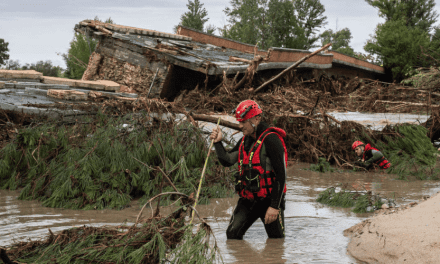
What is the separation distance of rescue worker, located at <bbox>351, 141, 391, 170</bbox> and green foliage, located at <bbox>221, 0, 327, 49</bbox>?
34.0 meters

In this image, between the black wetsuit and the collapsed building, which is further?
the collapsed building

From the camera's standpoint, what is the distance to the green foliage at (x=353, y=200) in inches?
262

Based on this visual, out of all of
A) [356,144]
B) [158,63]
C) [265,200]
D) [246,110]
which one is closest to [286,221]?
[265,200]

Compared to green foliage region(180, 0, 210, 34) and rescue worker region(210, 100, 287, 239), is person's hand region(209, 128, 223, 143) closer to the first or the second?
rescue worker region(210, 100, 287, 239)

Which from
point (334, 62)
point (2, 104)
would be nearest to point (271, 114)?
point (2, 104)

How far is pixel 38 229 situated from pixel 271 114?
23.9ft

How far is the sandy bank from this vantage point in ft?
13.4

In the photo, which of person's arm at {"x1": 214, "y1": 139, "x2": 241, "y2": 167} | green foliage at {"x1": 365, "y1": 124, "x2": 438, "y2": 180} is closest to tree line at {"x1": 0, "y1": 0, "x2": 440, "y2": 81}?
green foliage at {"x1": 365, "y1": 124, "x2": 438, "y2": 180}

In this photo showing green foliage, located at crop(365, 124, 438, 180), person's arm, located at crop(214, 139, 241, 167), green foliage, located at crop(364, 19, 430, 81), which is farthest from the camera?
green foliage, located at crop(364, 19, 430, 81)

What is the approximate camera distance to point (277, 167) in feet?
14.9

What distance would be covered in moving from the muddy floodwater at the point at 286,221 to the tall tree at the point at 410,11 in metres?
40.0

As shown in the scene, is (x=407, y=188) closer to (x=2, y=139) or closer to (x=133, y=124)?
(x=133, y=124)

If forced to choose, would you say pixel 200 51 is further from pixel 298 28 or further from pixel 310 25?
pixel 310 25

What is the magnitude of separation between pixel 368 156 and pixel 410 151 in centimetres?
114
